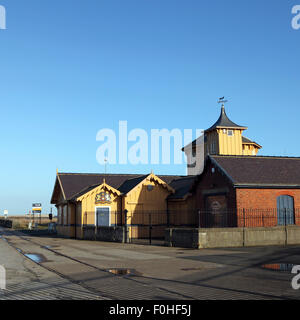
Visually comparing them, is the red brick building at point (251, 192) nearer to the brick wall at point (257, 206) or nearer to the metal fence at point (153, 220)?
the brick wall at point (257, 206)

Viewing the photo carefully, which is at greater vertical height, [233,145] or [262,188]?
[233,145]

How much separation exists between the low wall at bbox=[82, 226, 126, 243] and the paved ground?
352 inches

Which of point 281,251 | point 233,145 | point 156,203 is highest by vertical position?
point 233,145

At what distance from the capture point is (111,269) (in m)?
14.5

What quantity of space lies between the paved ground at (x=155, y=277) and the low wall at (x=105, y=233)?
895cm

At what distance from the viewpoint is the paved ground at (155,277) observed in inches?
384

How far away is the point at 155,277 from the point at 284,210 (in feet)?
55.3

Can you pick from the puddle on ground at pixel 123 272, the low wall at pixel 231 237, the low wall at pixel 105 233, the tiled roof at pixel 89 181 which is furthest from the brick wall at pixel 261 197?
the puddle on ground at pixel 123 272

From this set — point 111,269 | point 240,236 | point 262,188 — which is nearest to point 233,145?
point 262,188

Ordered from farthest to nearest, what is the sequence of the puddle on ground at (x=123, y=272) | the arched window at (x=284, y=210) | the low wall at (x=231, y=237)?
1. the arched window at (x=284, y=210)
2. the low wall at (x=231, y=237)
3. the puddle on ground at (x=123, y=272)

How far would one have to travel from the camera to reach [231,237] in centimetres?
2278

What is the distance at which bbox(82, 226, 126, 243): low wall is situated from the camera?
28173 millimetres
